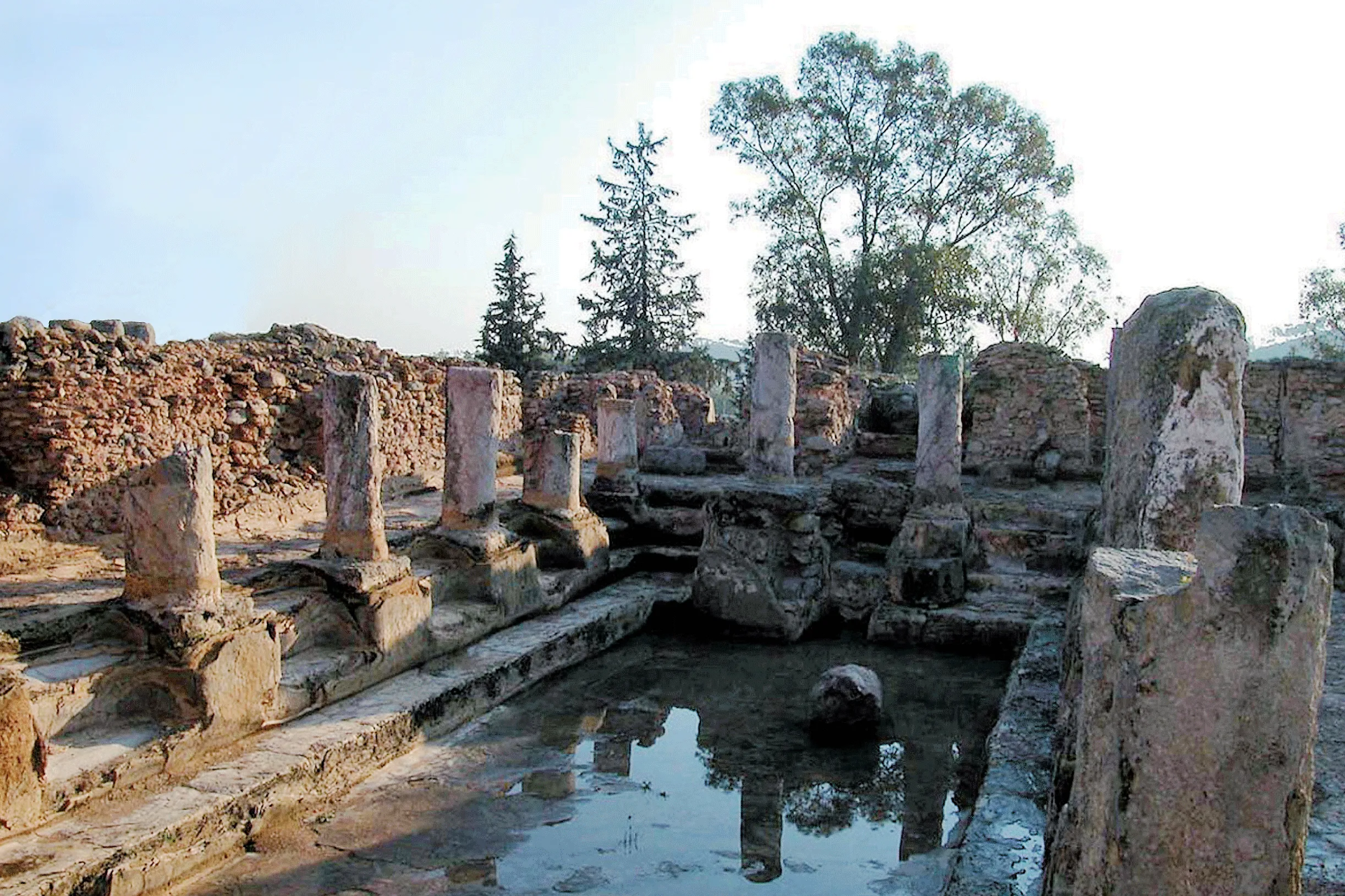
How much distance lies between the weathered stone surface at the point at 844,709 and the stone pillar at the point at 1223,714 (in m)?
3.93

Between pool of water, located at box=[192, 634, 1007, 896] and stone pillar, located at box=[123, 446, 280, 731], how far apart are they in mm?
874

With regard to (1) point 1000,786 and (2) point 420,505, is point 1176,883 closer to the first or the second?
(1) point 1000,786

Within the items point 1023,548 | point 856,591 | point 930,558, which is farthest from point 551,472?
point 1023,548

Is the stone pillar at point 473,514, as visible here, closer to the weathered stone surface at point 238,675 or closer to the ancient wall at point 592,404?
the weathered stone surface at point 238,675

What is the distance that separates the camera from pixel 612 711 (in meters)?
6.97

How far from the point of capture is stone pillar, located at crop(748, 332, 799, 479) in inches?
387

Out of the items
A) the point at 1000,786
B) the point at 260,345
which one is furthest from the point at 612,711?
the point at 260,345

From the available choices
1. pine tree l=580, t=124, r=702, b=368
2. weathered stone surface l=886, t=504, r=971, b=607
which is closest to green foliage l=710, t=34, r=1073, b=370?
pine tree l=580, t=124, r=702, b=368

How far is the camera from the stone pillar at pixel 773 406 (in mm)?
9828

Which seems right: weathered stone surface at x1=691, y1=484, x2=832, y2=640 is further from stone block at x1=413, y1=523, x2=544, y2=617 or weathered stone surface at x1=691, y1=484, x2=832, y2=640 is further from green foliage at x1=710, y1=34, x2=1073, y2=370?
green foliage at x1=710, y1=34, x2=1073, y2=370

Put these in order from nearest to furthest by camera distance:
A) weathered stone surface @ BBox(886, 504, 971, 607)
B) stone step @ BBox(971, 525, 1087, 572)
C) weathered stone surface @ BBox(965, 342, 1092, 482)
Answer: weathered stone surface @ BBox(886, 504, 971, 607) → stone step @ BBox(971, 525, 1087, 572) → weathered stone surface @ BBox(965, 342, 1092, 482)

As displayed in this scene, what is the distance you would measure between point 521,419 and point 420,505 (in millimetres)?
5766

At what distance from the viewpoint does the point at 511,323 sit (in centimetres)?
2614

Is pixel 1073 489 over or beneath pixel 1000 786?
over
